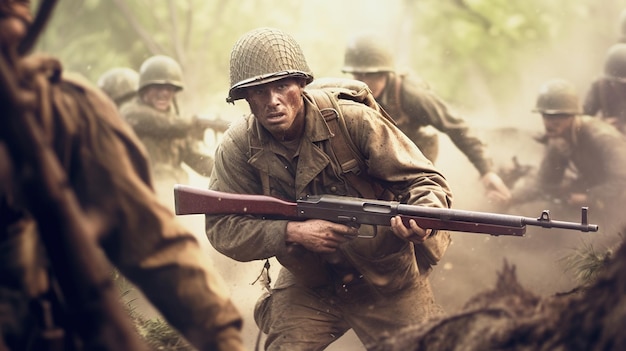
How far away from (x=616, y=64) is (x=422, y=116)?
379cm

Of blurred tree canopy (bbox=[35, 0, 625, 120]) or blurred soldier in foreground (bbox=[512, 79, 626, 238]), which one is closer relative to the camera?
blurred soldier in foreground (bbox=[512, 79, 626, 238])

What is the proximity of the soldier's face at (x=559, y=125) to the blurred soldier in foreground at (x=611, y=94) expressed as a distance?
39 cm

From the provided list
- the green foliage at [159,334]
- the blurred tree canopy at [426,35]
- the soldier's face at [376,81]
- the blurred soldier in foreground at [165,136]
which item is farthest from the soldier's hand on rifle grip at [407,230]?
the blurred tree canopy at [426,35]

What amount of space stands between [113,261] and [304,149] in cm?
223

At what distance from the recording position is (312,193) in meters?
6.26

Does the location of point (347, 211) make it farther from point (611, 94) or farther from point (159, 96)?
point (611, 94)

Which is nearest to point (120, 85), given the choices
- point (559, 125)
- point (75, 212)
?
point (559, 125)

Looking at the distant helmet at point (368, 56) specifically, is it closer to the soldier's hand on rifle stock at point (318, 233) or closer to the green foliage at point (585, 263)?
the green foliage at point (585, 263)

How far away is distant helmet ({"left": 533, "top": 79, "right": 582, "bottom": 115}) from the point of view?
41.1ft

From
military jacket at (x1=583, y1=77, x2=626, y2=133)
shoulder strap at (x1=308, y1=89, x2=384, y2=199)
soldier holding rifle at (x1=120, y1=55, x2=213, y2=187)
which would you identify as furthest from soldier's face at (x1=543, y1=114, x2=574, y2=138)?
shoulder strap at (x1=308, y1=89, x2=384, y2=199)

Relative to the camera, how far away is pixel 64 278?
378 cm

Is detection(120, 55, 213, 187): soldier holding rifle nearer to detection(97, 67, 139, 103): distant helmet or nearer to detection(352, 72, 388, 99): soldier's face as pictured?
detection(97, 67, 139, 103): distant helmet

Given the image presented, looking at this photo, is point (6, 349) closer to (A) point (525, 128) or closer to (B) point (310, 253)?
(B) point (310, 253)

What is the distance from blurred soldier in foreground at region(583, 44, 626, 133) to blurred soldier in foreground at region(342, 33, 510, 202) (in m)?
2.64
